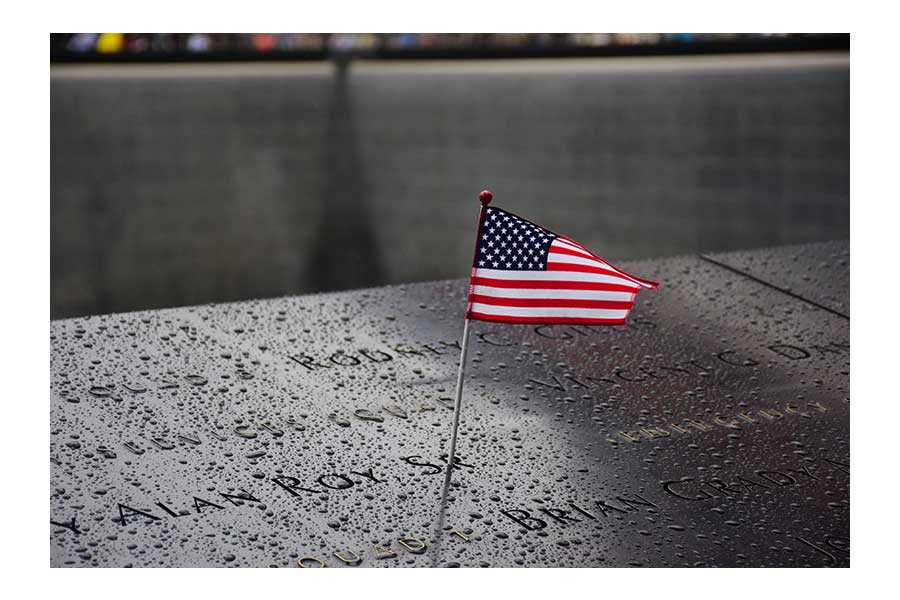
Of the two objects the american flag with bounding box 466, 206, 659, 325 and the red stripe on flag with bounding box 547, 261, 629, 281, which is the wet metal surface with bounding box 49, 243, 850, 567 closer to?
the american flag with bounding box 466, 206, 659, 325

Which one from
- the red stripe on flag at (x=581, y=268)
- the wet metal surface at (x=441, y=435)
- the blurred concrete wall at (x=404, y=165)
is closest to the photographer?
the wet metal surface at (x=441, y=435)

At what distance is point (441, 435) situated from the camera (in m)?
3.45

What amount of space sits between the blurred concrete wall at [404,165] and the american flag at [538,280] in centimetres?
447

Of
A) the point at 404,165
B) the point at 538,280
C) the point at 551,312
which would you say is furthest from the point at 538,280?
the point at 404,165

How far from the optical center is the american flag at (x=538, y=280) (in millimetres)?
3006

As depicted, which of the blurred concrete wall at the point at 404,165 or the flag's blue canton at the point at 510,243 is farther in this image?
the blurred concrete wall at the point at 404,165

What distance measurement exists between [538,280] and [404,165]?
5.28 m

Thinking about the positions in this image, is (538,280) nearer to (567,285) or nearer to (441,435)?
(567,285)

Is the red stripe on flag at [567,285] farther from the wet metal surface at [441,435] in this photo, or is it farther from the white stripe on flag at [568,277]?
the wet metal surface at [441,435]

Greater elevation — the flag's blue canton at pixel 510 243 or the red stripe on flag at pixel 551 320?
the flag's blue canton at pixel 510 243

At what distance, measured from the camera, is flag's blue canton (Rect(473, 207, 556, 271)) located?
9.89ft

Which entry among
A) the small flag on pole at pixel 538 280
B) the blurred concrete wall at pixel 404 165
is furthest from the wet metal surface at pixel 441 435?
the blurred concrete wall at pixel 404 165

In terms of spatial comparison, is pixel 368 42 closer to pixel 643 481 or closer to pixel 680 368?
pixel 680 368

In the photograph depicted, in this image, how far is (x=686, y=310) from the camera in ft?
15.1
